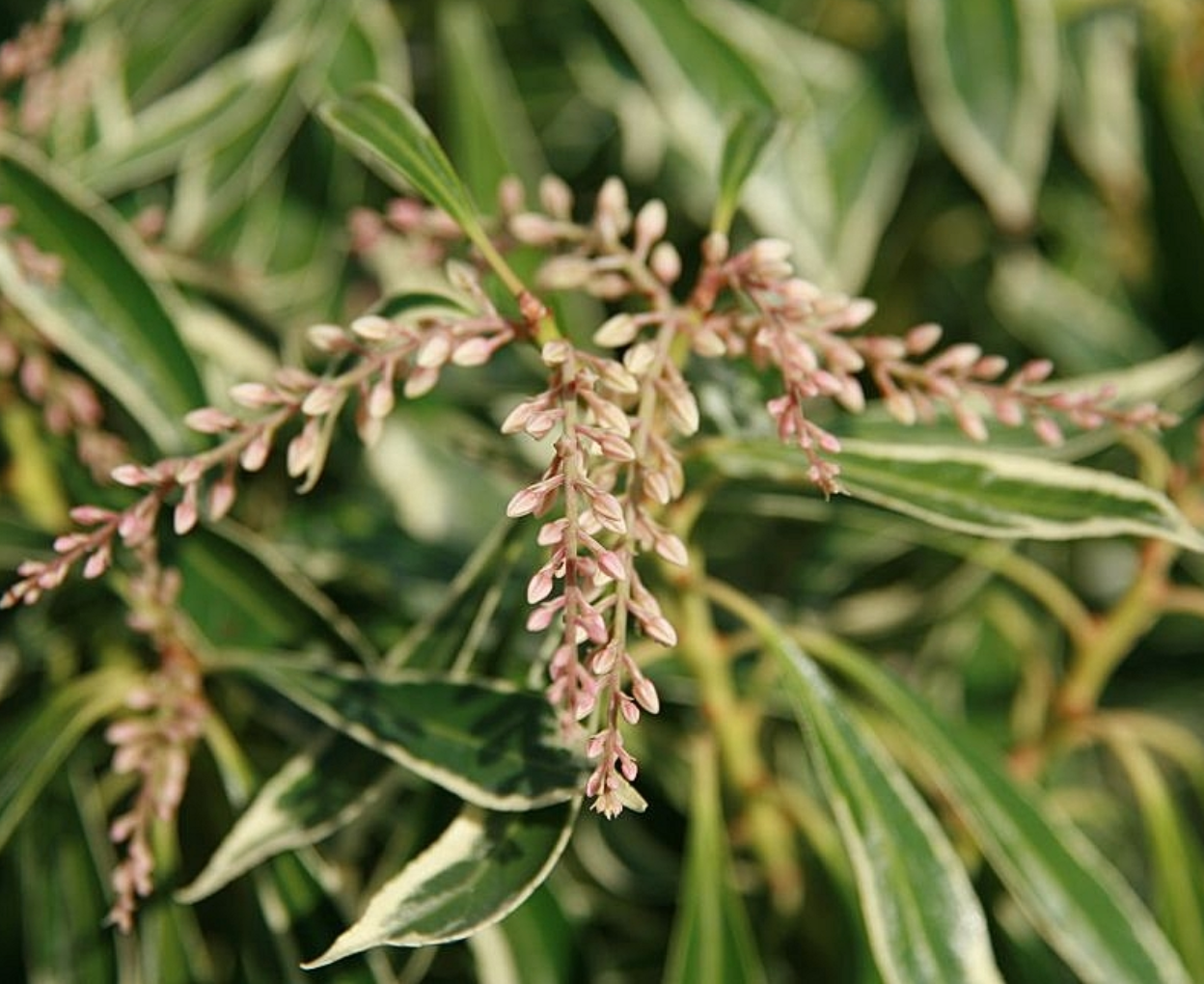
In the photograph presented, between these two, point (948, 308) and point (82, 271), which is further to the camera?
point (948, 308)

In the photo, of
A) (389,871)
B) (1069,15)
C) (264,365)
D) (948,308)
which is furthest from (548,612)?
(1069,15)

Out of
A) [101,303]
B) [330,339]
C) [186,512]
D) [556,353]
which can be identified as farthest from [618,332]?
[101,303]

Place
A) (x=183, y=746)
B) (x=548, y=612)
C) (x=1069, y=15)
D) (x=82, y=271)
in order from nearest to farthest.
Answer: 1. (x=548, y=612)
2. (x=183, y=746)
3. (x=82, y=271)
4. (x=1069, y=15)

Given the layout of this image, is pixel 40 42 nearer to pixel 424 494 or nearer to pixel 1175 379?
pixel 424 494

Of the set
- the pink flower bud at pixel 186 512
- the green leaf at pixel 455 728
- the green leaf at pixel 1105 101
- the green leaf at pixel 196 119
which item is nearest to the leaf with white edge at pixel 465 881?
the green leaf at pixel 455 728

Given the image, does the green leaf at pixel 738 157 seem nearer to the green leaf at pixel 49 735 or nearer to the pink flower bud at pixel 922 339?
the pink flower bud at pixel 922 339

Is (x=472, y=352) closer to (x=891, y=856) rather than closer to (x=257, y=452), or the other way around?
(x=257, y=452)
